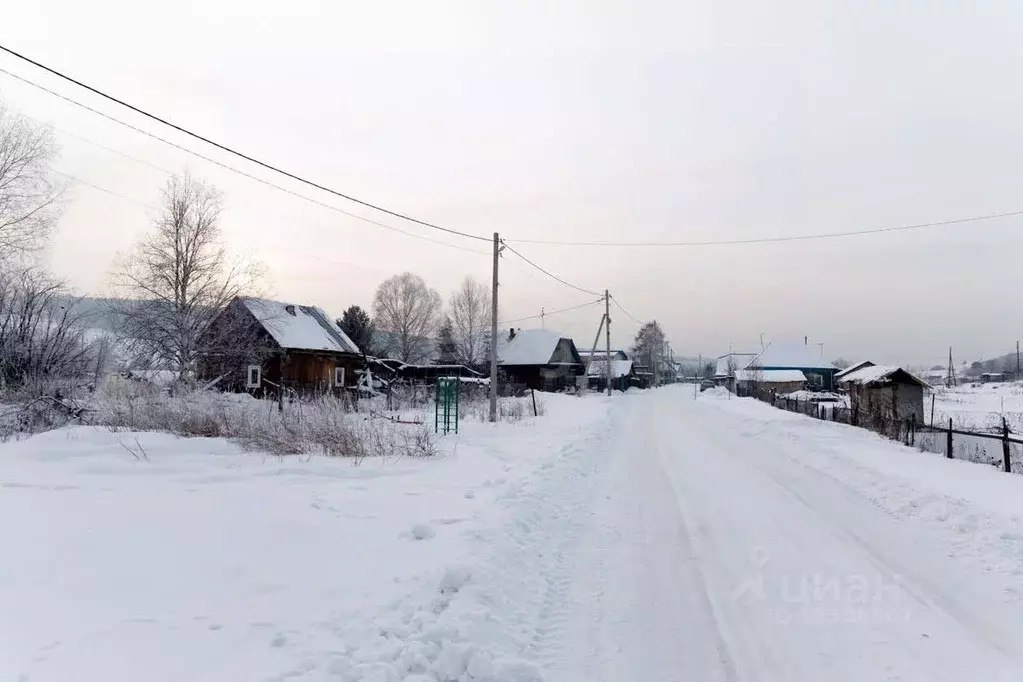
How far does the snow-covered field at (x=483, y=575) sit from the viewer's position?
13.3 ft

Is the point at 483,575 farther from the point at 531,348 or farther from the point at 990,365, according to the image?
the point at 990,365

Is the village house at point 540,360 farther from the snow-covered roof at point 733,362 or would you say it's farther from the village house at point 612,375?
the snow-covered roof at point 733,362

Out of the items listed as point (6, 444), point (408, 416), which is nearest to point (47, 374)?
point (6, 444)

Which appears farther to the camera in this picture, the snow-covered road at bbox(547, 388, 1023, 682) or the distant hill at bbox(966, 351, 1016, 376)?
the distant hill at bbox(966, 351, 1016, 376)

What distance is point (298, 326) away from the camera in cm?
3706

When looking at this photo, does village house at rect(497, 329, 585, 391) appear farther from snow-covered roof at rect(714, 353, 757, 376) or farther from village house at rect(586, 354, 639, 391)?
snow-covered roof at rect(714, 353, 757, 376)

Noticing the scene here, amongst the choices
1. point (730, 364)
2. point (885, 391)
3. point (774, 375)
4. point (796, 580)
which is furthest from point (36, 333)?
point (730, 364)

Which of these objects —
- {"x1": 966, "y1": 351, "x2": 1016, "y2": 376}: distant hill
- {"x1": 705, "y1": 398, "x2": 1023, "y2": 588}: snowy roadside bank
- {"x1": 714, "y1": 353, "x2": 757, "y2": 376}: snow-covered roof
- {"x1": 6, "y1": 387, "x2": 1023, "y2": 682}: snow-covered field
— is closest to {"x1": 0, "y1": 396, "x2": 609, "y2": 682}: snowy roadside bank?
{"x1": 6, "y1": 387, "x2": 1023, "y2": 682}: snow-covered field

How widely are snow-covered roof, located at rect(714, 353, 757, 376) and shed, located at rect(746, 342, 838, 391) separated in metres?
10.3

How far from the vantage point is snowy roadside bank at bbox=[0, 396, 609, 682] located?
12.8ft

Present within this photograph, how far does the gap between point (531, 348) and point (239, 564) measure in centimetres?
5517

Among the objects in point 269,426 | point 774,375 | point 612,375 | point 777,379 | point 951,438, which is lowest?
point 951,438

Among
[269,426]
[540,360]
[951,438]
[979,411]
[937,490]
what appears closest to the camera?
[937,490]

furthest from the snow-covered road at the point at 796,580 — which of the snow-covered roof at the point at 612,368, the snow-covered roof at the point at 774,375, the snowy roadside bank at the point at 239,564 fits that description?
the snow-covered roof at the point at 612,368
